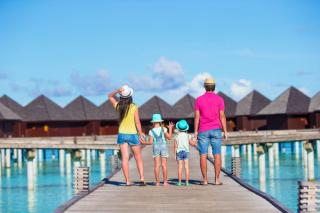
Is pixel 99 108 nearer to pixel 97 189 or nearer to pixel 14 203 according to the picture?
pixel 14 203

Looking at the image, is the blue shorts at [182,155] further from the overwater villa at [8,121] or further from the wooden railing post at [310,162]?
the overwater villa at [8,121]

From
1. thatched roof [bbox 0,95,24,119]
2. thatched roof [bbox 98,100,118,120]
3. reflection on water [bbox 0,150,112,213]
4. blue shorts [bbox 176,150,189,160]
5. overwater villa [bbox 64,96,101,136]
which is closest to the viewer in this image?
blue shorts [bbox 176,150,189,160]

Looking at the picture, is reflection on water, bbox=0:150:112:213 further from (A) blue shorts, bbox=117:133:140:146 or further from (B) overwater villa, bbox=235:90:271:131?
(B) overwater villa, bbox=235:90:271:131

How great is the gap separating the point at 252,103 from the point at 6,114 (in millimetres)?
23052

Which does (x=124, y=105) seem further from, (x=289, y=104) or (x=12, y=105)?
(x=12, y=105)

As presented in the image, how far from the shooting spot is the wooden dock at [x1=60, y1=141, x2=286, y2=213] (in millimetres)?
9695

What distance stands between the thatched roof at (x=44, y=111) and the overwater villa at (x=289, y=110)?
18.2m

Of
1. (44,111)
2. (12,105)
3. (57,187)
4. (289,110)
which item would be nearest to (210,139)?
(57,187)

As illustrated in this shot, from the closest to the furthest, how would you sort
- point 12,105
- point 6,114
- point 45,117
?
point 6,114, point 45,117, point 12,105

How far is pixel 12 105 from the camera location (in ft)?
225

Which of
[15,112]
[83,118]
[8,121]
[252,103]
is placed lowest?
[8,121]

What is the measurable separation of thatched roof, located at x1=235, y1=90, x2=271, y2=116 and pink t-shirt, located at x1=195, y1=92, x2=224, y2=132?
56831 millimetres

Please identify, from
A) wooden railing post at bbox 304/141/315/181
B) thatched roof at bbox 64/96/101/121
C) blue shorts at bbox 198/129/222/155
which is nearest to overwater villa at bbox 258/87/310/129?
thatched roof at bbox 64/96/101/121

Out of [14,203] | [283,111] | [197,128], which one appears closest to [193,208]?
[197,128]
